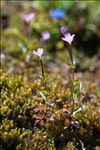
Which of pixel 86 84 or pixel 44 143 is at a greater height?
pixel 86 84

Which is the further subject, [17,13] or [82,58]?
[17,13]

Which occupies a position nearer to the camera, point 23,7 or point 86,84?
point 86,84

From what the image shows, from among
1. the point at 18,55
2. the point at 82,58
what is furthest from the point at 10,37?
the point at 82,58

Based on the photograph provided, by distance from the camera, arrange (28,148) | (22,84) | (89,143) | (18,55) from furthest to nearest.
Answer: (18,55)
(22,84)
(89,143)
(28,148)

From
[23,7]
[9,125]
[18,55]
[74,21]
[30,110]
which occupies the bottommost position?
[9,125]

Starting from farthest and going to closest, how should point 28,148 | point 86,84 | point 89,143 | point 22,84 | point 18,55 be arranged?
1. point 18,55
2. point 86,84
3. point 22,84
4. point 89,143
5. point 28,148

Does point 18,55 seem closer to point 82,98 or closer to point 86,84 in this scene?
point 86,84

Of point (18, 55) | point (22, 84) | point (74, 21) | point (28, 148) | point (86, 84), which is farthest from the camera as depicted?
point (74, 21)

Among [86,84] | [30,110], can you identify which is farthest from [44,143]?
[86,84]

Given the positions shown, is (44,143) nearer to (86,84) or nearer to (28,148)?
(28,148)
